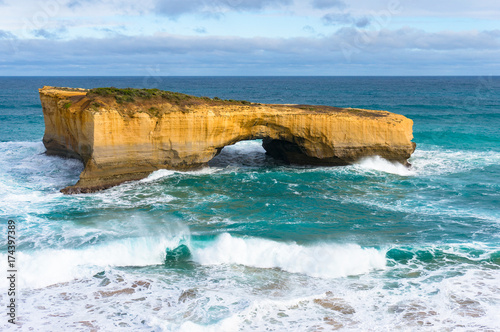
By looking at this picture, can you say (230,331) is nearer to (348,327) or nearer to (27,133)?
(348,327)

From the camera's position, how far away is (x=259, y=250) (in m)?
13.5

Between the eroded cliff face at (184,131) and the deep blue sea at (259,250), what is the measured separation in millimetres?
904

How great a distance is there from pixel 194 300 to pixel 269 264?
292 cm

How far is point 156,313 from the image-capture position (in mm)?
10430

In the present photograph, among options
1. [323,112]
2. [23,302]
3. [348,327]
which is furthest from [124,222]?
[323,112]

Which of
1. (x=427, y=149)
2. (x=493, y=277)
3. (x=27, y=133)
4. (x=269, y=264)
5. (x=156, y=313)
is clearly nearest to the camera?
(x=156, y=313)

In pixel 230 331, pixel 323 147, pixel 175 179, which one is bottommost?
pixel 230 331

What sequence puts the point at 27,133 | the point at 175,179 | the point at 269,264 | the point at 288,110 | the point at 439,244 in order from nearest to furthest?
1. the point at 269,264
2. the point at 439,244
3. the point at 175,179
4. the point at 288,110
5. the point at 27,133

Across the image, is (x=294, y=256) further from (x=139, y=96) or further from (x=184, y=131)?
(x=139, y=96)

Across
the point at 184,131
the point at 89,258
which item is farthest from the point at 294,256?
the point at 184,131

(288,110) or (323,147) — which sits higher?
(288,110)

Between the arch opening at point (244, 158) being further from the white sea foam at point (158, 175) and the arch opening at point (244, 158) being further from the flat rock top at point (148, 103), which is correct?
the white sea foam at point (158, 175)

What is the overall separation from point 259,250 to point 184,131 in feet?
27.4

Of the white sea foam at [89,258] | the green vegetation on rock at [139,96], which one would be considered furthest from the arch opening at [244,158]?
the white sea foam at [89,258]
